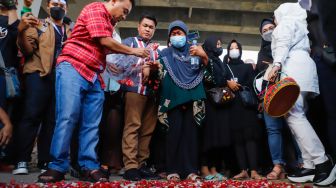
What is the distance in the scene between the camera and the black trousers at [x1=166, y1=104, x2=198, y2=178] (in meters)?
3.47

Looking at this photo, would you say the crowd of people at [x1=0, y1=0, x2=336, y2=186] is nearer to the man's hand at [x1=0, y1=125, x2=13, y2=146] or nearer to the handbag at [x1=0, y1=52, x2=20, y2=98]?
the handbag at [x1=0, y1=52, x2=20, y2=98]

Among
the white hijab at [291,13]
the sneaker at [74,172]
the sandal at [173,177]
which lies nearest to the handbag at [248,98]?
the white hijab at [291,13]

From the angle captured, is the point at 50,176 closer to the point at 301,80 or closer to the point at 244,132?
the point at 244,132

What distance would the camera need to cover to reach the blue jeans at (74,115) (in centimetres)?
286

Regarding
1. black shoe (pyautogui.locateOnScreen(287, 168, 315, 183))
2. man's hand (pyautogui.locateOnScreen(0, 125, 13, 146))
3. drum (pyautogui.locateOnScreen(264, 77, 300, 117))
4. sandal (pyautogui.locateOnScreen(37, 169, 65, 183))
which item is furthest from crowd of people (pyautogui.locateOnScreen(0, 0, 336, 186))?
man's hand (pyautogui.locateOnScreen(0, 125, 13, 146))

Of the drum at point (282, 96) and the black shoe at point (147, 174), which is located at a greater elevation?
the drum at point (282, 96)

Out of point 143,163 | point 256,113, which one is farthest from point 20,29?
point 256,113

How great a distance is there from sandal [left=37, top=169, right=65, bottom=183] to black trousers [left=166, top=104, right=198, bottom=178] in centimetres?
107

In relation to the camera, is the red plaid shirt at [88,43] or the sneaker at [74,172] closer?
the red plaid shirt at [88,43]

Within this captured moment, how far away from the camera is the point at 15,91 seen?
3486mm

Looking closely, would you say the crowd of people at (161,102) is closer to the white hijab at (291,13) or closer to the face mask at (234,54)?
the white hijab at (291,13)

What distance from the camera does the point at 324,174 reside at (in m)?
3.03

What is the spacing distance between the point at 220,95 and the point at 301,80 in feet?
2.60

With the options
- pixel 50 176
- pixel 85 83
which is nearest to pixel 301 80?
pixel 85 83
